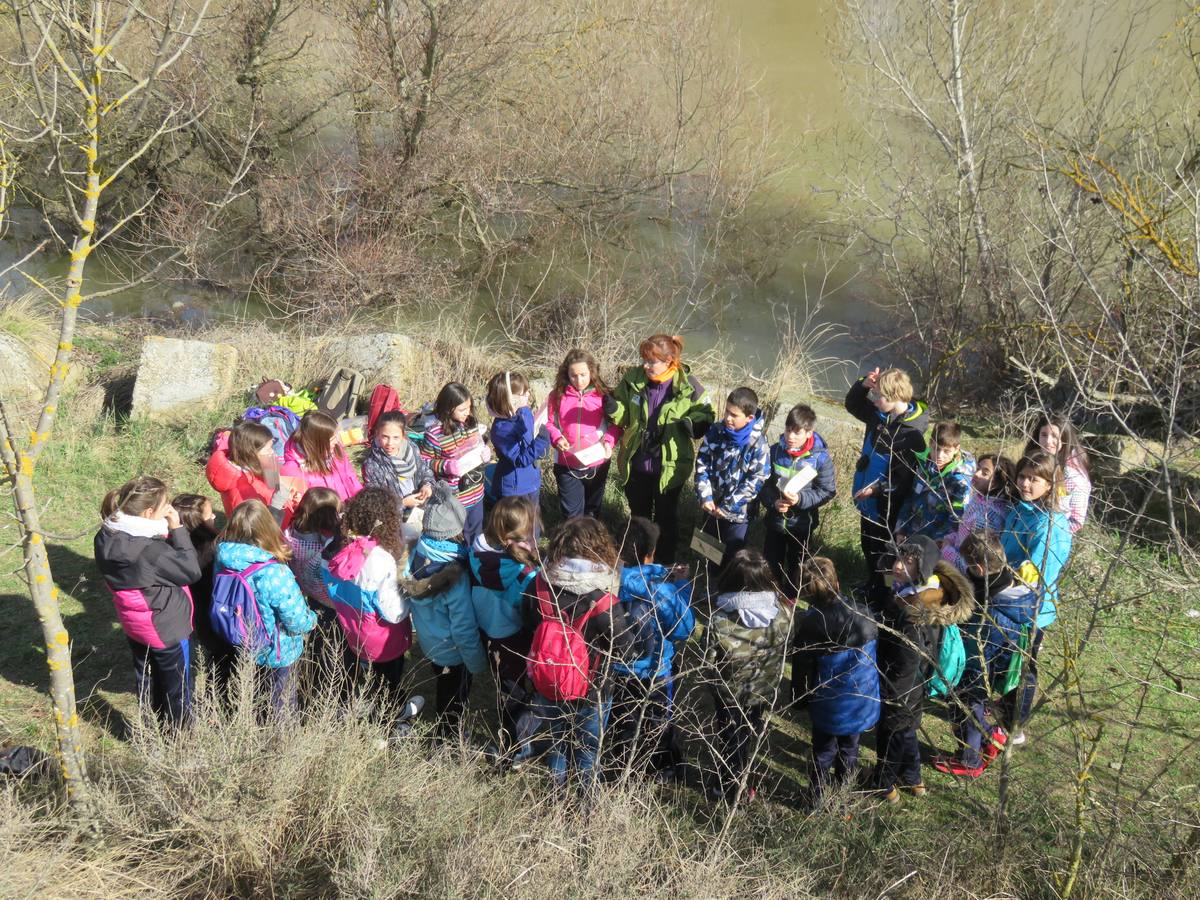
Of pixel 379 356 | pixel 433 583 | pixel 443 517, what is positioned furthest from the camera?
pixel 379 356

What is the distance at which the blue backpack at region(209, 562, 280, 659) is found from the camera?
3709 millimetres

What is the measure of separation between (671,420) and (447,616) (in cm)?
209

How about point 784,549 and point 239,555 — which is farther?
point 784,549

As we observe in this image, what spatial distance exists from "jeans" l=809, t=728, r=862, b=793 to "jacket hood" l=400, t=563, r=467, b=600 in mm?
1696

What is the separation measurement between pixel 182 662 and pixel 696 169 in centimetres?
1266

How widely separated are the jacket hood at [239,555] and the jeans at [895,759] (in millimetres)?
2801

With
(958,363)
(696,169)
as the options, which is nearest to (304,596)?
(958,363)

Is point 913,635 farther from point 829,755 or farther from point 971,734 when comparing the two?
point 971,734

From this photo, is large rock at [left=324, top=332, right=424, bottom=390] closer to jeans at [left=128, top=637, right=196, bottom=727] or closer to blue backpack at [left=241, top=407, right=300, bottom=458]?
blue backpack at [left=241, top=407, right=300, bottom=458]

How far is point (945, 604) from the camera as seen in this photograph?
3607 mm

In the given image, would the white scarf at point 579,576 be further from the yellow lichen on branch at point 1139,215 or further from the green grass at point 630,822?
the yellow lichen on branch at point 1139,215

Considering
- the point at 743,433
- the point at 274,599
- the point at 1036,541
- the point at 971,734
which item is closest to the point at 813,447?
the point at 743,433

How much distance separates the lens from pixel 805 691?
3691mm

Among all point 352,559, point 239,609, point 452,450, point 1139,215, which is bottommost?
point 239,609
